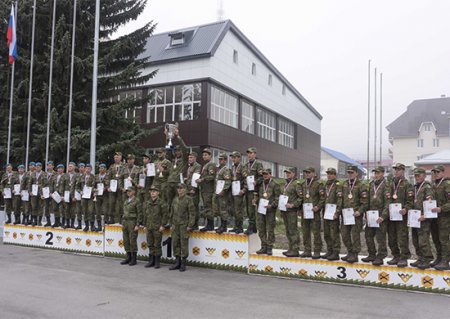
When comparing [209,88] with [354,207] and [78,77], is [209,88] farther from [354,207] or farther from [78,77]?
[354,207]

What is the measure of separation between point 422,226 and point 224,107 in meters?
21.4

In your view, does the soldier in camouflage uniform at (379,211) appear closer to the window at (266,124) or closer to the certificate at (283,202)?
the certificate at (283,202)

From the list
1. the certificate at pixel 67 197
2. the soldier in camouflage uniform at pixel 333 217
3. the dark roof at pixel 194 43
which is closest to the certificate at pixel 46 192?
the certificate at pixel 67 197

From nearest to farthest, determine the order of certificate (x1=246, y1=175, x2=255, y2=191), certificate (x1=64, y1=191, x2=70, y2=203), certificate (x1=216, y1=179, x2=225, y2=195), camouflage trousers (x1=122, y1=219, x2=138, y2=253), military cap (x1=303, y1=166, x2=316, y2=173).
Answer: military cap (x1=303, y1=166, x2=316, y2=173) < certificate (x1=246, y1=175, x2=255, y2=191) < certificate (x1=216, y1=179, x2=225, y2=195) < camouflage trousers (x1=122, y1=219, x2=138, y2=253) < certificate (x1=64, y1=191, x2=70, y2=203)

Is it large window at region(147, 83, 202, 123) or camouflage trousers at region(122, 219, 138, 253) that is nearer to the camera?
camouflage trousers at region(122, 219, 138, 253)

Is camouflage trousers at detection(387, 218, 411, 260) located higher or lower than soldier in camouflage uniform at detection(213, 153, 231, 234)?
lower

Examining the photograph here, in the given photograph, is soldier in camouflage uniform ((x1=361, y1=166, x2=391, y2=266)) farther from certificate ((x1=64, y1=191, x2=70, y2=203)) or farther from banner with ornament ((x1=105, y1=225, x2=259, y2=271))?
certificate ((x1=64, y1=191, x2=70, y2=203))

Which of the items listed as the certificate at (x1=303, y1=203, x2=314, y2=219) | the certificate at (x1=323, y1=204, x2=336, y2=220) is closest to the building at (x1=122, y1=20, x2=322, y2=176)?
the certificate at (x1=303, y1=203, x2=314, y2=219)

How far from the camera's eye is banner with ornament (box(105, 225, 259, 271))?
31.6 feet

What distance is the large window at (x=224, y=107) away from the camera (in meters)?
27.2

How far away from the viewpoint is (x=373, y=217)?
27.1ft

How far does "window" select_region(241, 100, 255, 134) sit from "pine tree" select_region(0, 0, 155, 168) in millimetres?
12899

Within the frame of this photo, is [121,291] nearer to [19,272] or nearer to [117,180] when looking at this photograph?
[19,272]

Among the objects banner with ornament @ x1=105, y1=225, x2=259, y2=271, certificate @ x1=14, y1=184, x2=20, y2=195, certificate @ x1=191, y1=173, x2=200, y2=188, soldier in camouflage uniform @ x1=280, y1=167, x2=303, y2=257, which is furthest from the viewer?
certificate @ x1=14, y1=184, x2=20, y2=195
